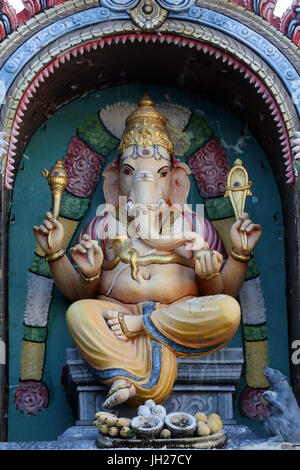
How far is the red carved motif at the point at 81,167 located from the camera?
8109 mm

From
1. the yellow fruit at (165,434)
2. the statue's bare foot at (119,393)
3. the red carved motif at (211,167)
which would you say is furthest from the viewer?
the red carved motif at (211,167)

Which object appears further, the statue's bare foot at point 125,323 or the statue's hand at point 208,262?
the statue's hand at point 208,262

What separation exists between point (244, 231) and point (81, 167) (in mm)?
1706

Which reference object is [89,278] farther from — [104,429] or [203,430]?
[203,430]

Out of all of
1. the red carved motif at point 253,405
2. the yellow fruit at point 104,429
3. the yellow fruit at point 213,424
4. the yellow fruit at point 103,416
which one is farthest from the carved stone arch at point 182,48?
the yellow fruit at point 104,429

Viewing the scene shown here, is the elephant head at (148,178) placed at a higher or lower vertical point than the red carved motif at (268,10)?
lower

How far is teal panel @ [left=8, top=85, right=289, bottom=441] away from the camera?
7.52 meters

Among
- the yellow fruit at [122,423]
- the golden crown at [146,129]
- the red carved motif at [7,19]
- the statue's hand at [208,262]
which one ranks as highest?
the red carved motif at [7,19]

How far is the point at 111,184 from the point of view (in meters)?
7.94

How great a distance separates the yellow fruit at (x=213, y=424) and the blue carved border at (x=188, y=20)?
255 cm

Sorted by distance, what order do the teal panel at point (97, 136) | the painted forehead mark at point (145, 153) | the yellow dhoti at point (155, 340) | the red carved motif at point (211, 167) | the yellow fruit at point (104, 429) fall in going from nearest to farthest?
the yellow fruit at point (104, 429)
the yellow dhoti at point (155, 340)
the painted forehead mark at point (145, 153)
the red carved motif at point (211, 167)
the teal panel at point (97, 136)

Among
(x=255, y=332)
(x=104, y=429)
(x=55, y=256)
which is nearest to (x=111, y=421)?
(x=104, y=429)

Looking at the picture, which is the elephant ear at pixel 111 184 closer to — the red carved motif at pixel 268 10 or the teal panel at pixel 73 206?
the teal panel at pixel 73 206
